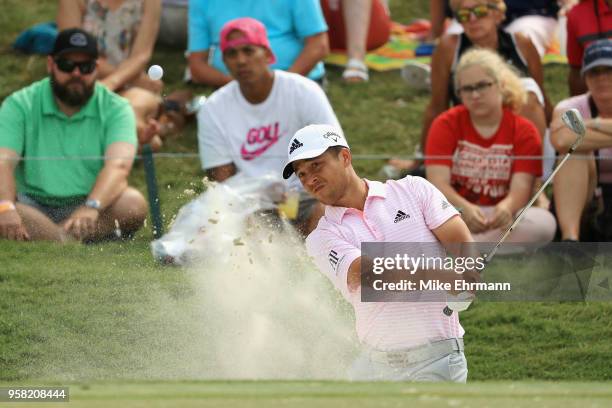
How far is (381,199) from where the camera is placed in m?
5.41

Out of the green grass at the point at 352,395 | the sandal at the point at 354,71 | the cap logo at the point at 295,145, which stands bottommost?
the green grass at the point at 352,395

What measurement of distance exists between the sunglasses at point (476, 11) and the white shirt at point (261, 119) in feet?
3.74

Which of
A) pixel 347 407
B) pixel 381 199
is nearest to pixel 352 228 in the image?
pixel 381 199

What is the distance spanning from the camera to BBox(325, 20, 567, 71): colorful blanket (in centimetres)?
1017

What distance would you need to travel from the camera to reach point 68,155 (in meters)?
7.78

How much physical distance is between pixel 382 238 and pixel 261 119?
272 centimetres

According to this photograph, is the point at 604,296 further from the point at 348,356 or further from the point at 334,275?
the point at 334,275

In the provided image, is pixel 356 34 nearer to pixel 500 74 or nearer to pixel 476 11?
pixel 476 11

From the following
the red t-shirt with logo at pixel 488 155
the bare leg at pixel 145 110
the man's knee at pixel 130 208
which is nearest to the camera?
the man's knee at pixel 130 208

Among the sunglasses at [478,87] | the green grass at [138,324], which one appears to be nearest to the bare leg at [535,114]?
the sunglasses at [478,87]

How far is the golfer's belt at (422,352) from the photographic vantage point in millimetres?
5266

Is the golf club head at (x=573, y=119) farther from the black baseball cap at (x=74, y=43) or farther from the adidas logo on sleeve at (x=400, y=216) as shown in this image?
the black baseball cap at (x=74, y=43)

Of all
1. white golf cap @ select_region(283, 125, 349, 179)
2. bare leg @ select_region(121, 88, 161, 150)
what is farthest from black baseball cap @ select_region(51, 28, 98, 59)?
white golf cap @ select_region(283, 125, 349, 179)

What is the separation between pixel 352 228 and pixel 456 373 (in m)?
0.71
